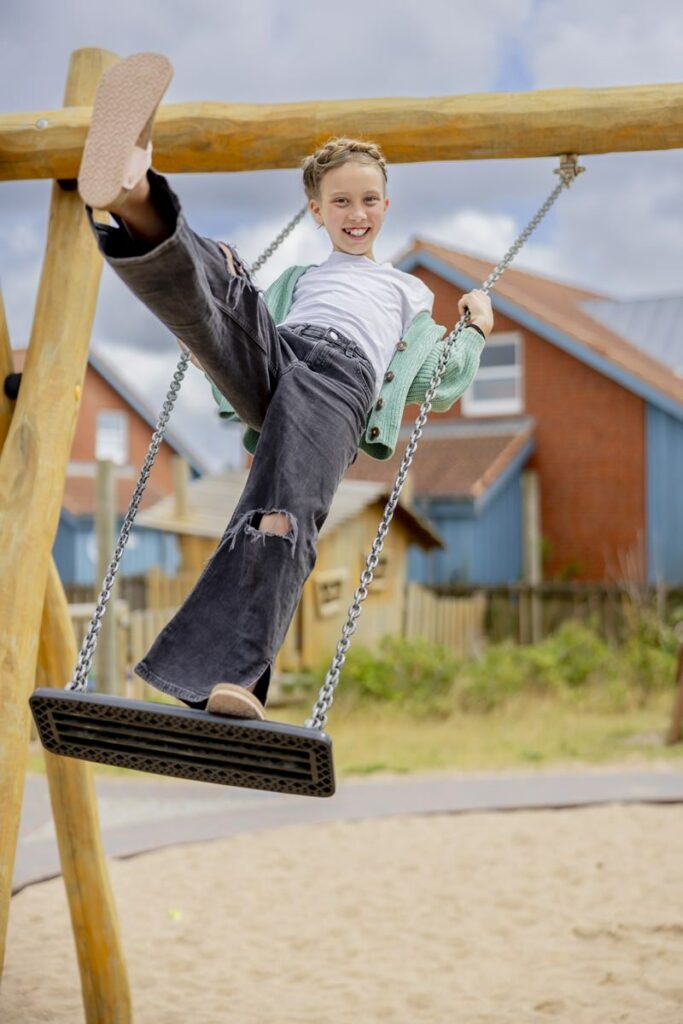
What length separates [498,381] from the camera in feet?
57.7

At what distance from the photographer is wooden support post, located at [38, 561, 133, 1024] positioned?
168 inches

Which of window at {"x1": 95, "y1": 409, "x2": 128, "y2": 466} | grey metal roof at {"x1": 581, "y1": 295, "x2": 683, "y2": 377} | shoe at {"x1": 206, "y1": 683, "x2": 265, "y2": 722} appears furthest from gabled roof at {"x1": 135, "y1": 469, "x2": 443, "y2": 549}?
shoe at {"x1": 206, "y1": 683, "x2": 265, "y2": 722}

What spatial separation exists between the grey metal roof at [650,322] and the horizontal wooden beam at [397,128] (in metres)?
15.0

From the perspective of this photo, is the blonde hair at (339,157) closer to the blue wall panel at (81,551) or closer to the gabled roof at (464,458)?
the gabled roof at (464,458)

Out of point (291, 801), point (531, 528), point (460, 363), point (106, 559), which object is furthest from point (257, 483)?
point (531, 528)

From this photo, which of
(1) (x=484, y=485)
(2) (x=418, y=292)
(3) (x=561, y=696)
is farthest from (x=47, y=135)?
(1) (x=484, y=485)

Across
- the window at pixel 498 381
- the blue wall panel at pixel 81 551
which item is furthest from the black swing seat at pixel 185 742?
the blue wall panel at pixel 81 551

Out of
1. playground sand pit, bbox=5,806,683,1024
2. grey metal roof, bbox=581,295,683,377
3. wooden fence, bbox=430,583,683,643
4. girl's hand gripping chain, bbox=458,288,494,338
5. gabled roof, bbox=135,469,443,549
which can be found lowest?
playground sand pit, bbox=5,806,683,1024

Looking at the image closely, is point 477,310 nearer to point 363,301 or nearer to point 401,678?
point 363,301

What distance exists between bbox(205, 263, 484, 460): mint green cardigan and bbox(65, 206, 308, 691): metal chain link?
13 centimetres

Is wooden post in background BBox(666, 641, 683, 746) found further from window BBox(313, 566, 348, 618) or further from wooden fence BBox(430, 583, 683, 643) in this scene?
wooden fence BBox(430, 583, 683, 643)

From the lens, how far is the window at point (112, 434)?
21.3 meters

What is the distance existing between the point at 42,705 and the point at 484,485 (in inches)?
542

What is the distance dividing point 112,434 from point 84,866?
56.9 feet
